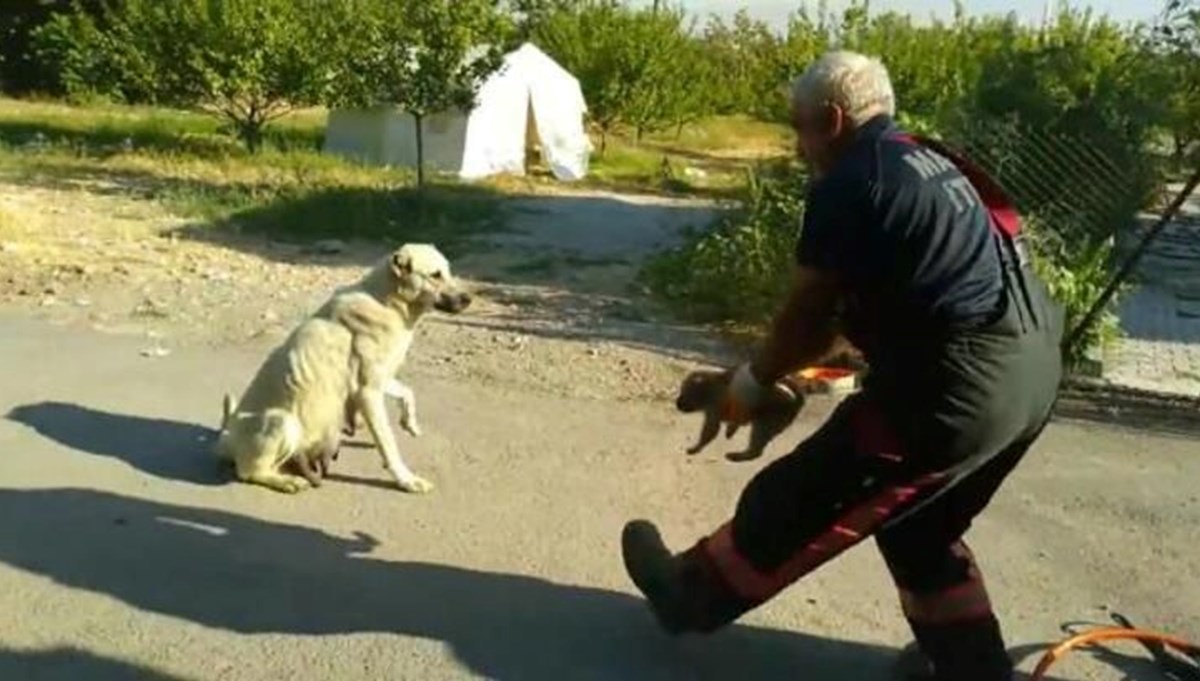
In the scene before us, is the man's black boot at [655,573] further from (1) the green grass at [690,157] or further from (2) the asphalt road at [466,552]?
(1) the green grass at [690,157]

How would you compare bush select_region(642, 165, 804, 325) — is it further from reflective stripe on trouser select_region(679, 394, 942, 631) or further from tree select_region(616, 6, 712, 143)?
tree select_region(616, 6, 712, 143)

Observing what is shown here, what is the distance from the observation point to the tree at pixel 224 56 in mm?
24797

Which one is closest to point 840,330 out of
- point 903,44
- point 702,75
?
point 903,44

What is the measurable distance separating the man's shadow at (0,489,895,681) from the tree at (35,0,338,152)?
19472 mm

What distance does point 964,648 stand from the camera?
4.43 m

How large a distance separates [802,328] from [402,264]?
2843 mm

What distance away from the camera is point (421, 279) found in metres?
6.55

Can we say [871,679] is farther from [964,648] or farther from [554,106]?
[554,106]

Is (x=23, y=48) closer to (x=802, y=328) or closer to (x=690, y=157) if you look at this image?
(x=690, y=157)

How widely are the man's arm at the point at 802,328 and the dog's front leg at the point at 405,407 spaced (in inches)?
118

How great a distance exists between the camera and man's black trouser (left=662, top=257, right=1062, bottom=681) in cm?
409

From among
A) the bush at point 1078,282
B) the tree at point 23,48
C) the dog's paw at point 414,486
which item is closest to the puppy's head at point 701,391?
the dog's paw at point 414,486

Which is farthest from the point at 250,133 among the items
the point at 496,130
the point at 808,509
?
the point at 808,509

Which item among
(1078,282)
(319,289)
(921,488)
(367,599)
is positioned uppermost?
(921,488)
